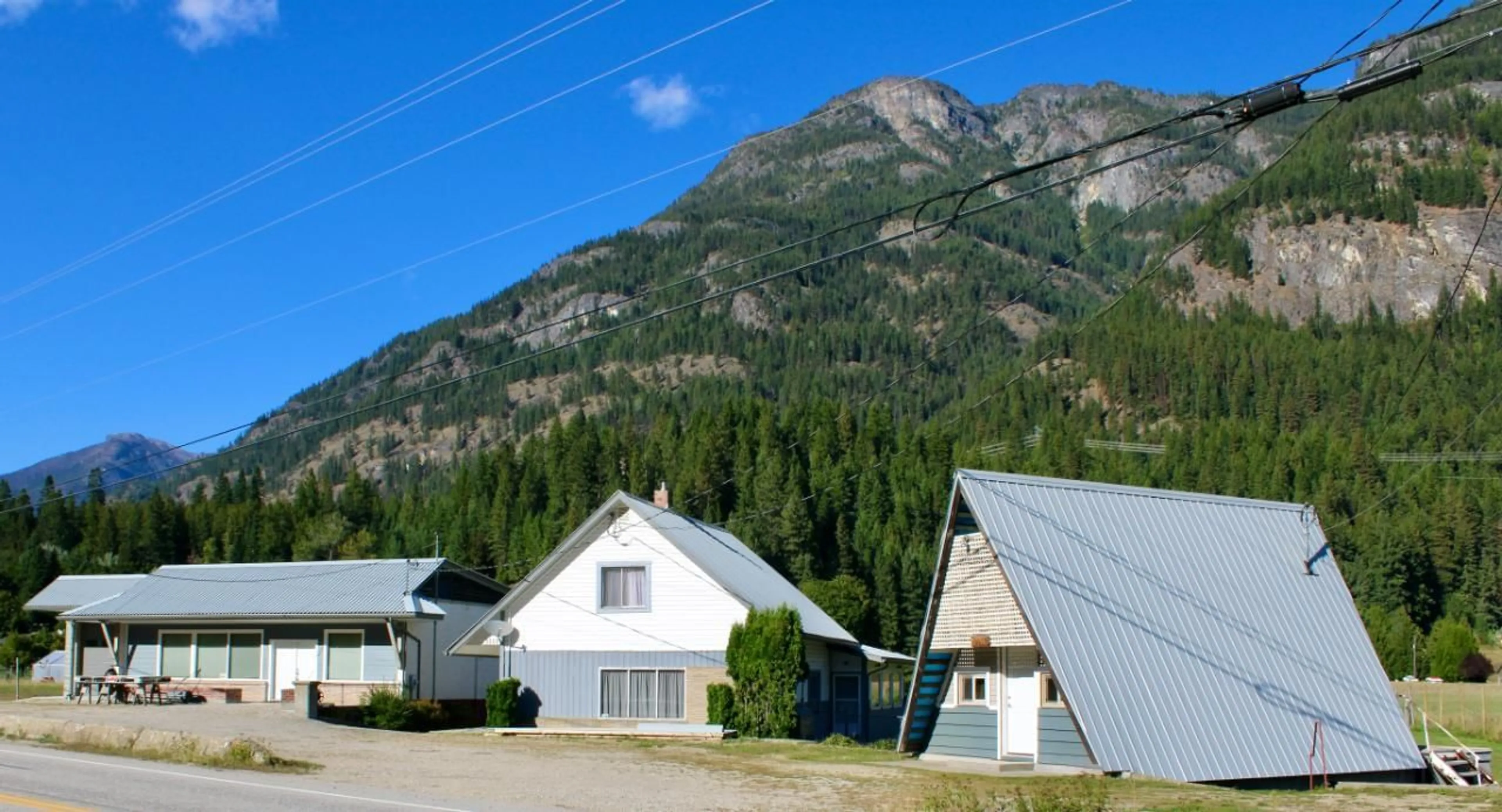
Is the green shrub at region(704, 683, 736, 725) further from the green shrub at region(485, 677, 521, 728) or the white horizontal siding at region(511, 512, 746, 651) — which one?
the green shrub at region(485, 677, 521, 728)

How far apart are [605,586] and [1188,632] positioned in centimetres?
1673

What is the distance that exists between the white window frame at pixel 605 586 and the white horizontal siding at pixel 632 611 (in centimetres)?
3

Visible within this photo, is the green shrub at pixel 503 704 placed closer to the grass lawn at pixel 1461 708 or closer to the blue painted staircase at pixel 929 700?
the blue painted staircase at pixel 929 700

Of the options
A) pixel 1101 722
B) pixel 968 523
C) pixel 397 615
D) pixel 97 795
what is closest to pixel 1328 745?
pixel 1101 722

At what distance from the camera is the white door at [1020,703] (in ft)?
78.5

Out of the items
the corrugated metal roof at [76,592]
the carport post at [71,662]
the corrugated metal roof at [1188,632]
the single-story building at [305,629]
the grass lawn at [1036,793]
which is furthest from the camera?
the corrugated metal roof at [76,592]

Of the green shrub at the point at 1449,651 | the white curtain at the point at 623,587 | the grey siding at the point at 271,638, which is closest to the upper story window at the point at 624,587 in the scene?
the white curtain at the point at 623,587

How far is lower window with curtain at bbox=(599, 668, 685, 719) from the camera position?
35312 mm

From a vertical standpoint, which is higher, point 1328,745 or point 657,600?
point 657,600

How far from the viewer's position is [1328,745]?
24.2 metres

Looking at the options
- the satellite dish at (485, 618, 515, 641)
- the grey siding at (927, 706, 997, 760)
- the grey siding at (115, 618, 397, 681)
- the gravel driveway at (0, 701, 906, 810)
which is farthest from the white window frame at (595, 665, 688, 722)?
the grey siding at (927, 706, 997, 760)

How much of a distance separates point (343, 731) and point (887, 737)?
1471 cm

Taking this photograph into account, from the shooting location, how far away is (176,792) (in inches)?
677

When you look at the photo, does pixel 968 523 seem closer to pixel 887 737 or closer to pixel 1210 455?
pixel 887 737
